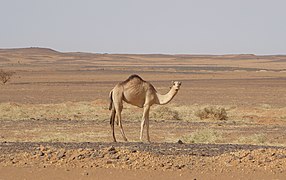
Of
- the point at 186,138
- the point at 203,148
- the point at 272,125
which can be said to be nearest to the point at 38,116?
the point at 272,125

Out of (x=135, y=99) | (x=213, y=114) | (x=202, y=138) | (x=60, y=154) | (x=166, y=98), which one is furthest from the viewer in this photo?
(x=213, y=114)

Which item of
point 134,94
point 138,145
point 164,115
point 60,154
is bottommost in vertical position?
point 164,115

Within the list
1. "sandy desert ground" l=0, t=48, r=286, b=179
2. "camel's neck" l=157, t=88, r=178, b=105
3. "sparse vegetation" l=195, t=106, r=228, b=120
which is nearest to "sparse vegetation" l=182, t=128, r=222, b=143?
"sandy desert ground" l=0, t=48, r=286, b=179

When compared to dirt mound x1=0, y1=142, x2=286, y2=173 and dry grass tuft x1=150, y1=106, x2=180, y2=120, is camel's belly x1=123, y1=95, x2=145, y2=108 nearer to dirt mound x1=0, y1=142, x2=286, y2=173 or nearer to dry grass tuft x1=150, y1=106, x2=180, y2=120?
dirt mound x1=0, y1=142, x2=286, y2=173

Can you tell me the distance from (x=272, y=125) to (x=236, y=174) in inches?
645

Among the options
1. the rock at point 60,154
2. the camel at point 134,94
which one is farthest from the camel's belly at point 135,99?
the rock at point 60,154

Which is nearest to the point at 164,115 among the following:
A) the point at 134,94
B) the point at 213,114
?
the point at 213,114

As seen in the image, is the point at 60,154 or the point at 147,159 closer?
the point at 147,159

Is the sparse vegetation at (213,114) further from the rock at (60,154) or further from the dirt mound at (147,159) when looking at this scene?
the rock at (60,154)

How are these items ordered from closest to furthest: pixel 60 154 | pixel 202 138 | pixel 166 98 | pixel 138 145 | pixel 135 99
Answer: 1. pixel 60 154
2. pixel 138 145
3. pixel 135 99
4. pixel 166 98
5. pixel 202 138

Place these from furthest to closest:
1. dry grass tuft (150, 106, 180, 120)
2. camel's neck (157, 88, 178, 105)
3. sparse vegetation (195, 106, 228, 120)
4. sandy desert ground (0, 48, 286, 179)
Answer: dry grass tuft (150, 106, 180, 120) → sparse vegetation (195, 106, 228, 120) → camel's neck (157, 88, 178, 105) → sandy desert ground (0, 48, 286, 179)

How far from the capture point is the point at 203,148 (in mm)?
13812

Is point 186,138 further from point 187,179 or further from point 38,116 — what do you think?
point 38,116

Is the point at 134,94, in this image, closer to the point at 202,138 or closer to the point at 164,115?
the point at 202,138
